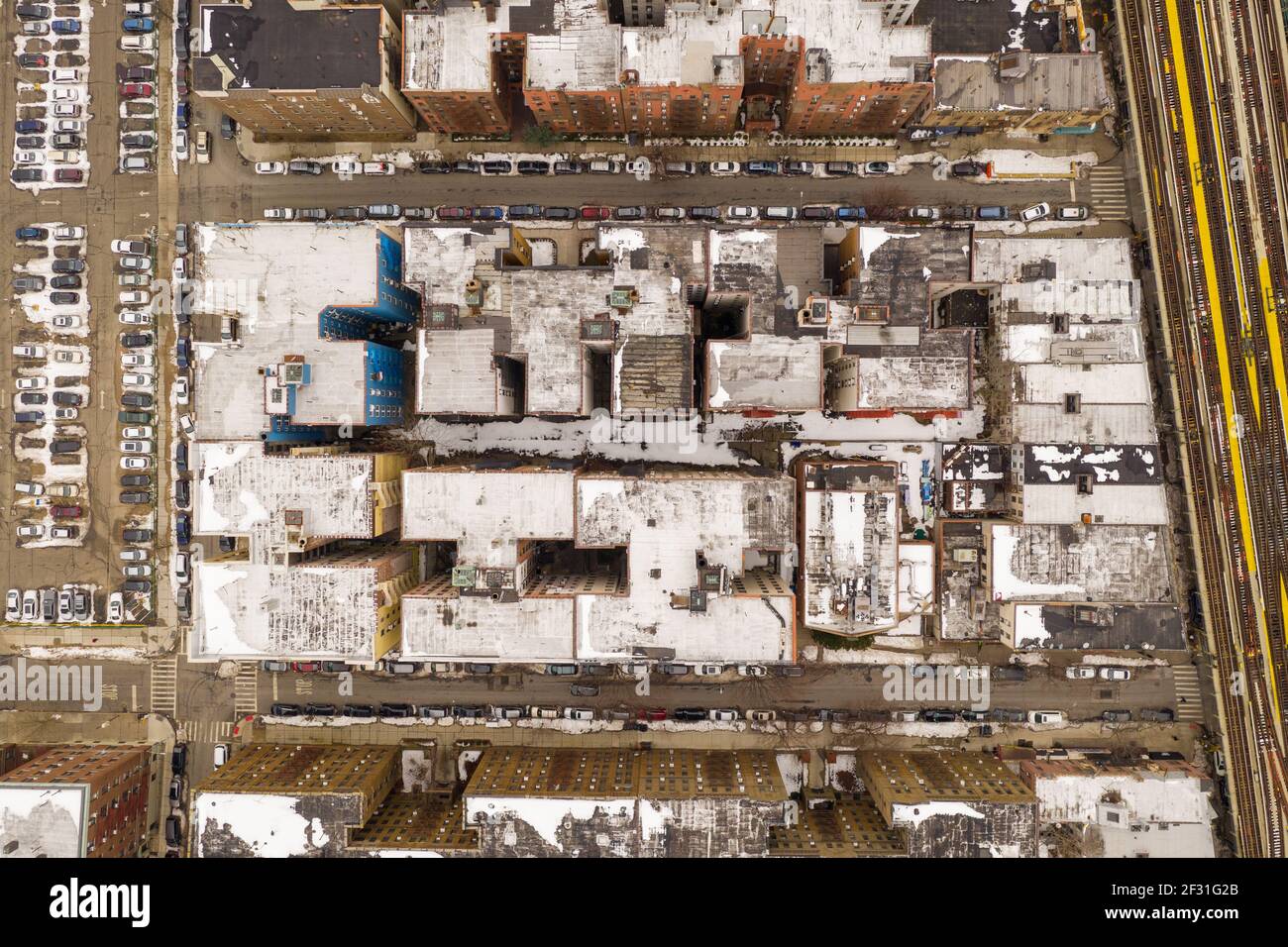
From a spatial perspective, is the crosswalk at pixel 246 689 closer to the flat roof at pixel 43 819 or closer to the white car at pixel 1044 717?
the flat roof at pixel 43 819

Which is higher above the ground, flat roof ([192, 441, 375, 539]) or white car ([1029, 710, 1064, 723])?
flat roof ([192, 441, 375, 539])

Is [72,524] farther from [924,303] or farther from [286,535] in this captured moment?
[924,303]

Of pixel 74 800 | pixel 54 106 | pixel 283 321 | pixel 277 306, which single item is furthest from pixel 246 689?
pixel 54 106

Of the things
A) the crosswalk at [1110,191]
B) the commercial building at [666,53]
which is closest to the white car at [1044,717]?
the crosswalk at [1110,191]

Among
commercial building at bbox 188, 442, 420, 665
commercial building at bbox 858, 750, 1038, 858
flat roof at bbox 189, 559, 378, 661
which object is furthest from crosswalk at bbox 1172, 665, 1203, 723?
flat roof at bbox 189, 559, 378, 661

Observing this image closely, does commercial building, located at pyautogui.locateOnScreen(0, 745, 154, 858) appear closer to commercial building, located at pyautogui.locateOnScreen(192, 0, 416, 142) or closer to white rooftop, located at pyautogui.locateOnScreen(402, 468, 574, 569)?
white rooftop, located at pyautogui.locateOnScreen(402, 468, 574, 569)

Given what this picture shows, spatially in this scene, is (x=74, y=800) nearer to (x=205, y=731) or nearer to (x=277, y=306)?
(x=205, y=731)
